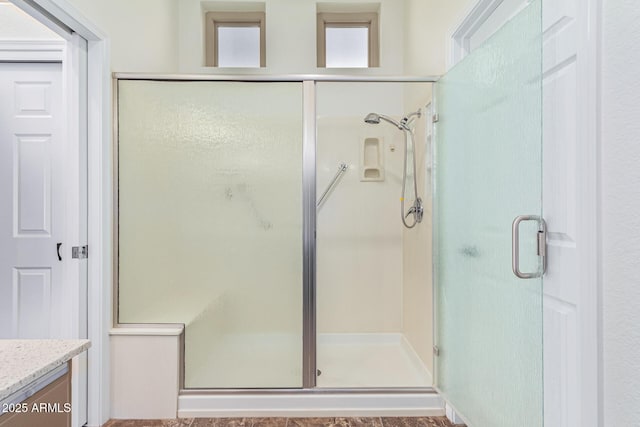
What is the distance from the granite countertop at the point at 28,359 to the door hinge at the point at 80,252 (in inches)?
44.0

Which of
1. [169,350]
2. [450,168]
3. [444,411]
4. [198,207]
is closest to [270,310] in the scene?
[169,350]

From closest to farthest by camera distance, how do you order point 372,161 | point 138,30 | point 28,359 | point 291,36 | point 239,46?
point 28,359
point 138,30
point 372,161
point 291,36
point 239,46

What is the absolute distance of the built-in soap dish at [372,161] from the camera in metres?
3.07

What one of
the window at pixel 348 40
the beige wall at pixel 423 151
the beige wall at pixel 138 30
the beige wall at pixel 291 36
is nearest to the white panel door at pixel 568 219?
the beige wall at pixel 423 151

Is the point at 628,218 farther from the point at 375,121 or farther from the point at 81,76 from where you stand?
the point at 81,76

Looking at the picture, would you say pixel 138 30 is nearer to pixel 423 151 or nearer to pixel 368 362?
pixel 423 151

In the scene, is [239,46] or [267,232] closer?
[267,232]

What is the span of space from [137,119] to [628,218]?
219cm

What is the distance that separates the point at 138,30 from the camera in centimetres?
242

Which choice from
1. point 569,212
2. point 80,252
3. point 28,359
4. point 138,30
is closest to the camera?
point 28,359

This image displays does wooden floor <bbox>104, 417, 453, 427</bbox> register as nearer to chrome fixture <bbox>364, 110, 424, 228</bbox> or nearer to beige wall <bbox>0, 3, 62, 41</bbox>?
chrome fixture <bbox>364, 110, 424, 228</bbox>

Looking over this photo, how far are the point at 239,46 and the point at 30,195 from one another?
2.16 meters

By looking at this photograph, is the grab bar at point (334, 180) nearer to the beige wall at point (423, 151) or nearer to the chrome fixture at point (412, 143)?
the chrome fixture at point (412, 143)

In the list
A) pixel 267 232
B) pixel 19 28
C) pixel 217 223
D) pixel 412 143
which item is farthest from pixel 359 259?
pixel 19 28
